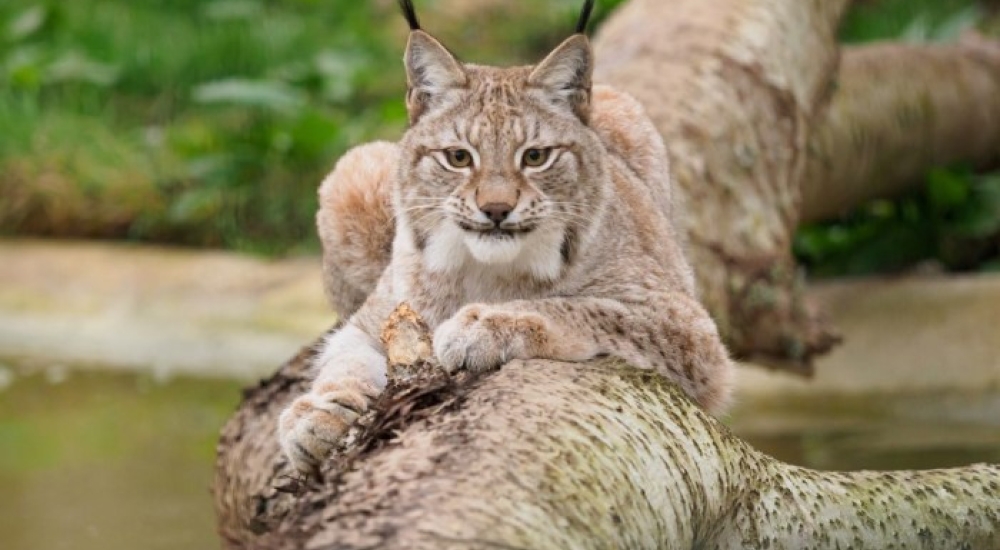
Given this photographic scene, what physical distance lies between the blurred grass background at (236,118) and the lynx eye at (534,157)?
5.03 meters

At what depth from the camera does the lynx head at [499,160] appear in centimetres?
432

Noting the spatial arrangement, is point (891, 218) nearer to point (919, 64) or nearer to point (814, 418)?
point (919, 64)

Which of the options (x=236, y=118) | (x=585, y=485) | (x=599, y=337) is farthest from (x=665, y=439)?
(x=236, y=118)

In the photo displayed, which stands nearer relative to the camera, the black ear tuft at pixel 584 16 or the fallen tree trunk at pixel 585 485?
the fallen tree trunk at pixel 585 485

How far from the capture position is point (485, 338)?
4.08m

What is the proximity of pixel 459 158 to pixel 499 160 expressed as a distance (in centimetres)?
12

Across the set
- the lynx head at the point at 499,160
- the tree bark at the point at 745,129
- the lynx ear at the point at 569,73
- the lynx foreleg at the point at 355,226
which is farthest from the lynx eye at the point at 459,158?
the tree bark at the point at 745,129

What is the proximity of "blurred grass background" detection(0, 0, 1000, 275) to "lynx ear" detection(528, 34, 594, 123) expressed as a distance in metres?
4.75

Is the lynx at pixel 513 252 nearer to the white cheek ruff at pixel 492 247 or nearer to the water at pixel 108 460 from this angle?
the white cheek ruff at pixel 492 247

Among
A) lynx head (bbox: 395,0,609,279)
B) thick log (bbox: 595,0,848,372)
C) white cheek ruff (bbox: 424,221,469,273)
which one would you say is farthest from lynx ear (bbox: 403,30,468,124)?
thick log (bbox: 595,0,848,372)

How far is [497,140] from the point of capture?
4.39m

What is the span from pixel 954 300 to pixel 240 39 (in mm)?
6023

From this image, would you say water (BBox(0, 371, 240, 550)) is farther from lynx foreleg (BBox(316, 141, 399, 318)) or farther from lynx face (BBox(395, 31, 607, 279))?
lynx face (BBox(395, 31, 607, 279))

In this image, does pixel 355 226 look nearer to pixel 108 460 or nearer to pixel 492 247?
pixel 492 247
